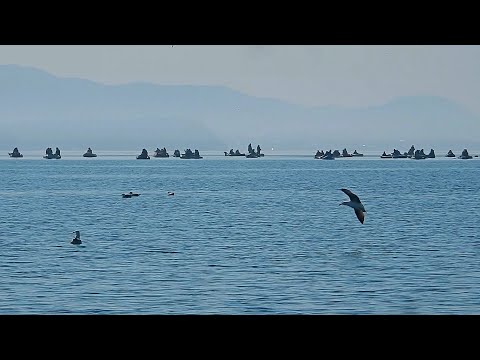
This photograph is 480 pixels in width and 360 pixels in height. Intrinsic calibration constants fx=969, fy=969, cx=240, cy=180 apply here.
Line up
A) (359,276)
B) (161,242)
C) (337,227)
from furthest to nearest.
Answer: (337,227)
(161,242)
(359,276)

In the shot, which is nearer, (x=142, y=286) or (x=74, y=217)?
(x=142, y=286)

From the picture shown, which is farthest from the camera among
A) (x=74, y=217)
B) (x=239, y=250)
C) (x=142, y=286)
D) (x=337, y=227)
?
(x=74, y=217)

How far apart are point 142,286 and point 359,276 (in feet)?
18.2

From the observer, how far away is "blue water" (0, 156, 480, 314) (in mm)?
16750

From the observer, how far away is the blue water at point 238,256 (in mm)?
16750

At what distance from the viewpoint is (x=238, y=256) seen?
27016 mm
